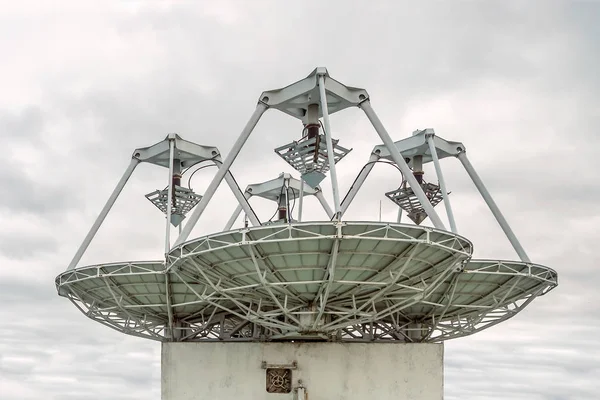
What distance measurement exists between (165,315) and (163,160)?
10.3 metres

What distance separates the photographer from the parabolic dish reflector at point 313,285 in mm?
27250

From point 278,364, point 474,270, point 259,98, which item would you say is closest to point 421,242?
point 474,270

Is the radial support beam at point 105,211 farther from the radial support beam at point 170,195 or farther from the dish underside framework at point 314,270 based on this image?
the radial support beam at point 170,195

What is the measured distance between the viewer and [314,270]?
28891 millimetres

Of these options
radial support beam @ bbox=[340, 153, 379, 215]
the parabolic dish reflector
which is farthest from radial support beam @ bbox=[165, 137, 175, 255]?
radial support beam @ bbox=[340, 153, 379, 215]

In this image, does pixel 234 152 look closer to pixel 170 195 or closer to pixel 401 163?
pixel 170 195

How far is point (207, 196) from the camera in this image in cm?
3431

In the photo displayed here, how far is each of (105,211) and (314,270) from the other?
1844 centimetres

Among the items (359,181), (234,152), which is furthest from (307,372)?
(234,152)

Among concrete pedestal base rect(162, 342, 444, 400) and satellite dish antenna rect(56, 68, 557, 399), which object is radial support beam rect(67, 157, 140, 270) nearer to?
satellite dish antenna rect(56, 68, 557, 399)

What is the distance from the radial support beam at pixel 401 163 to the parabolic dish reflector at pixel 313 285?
2648mm

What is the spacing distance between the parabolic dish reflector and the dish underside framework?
71 mm

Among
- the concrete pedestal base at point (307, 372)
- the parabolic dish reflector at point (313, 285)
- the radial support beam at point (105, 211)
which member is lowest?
the concrete pedestal base at point (307, 372)

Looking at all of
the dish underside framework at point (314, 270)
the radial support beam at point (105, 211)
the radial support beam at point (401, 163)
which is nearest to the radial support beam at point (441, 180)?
the dish underside framework at point (314, 270)
